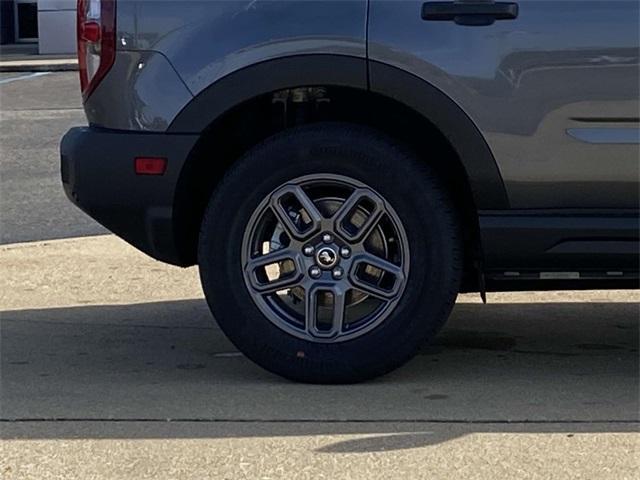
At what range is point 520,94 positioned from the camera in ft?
15.6

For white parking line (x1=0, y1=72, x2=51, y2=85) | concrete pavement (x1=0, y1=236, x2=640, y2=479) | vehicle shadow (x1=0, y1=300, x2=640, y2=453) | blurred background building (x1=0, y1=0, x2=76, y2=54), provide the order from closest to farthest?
concrete pavement (x1=0, y1=236, x2=640, y2=479) < vehicle shadow (x1=0, y1=300, x2=640, y2=453) < white parking line (x1=0, y1=72, x2=51, y2=85) < blurred background building (x1=0, y1=0, x2=76, y2=54)

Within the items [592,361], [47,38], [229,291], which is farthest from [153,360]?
[47,38]

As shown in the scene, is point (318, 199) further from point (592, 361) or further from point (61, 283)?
point (61, 283)

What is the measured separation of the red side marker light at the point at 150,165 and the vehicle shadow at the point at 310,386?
752 mm

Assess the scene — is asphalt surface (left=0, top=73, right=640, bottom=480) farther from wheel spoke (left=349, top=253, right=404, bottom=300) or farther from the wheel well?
the wheel well

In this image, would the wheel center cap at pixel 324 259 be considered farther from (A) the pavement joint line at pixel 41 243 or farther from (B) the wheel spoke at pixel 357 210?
(A) the pavement joint line at pixel 41 243

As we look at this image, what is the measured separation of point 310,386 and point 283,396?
0.14 m

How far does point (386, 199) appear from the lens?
16.1 ft

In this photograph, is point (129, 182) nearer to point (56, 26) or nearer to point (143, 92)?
point (143, 92)

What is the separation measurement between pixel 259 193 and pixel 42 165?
21.3 feet

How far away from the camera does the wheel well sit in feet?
16.4

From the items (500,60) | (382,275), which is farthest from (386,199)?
(500,60)

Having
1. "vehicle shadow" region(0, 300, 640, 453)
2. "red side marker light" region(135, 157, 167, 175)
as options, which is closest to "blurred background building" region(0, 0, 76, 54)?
"vehicle shadow" region(0, 300, 640, 453)

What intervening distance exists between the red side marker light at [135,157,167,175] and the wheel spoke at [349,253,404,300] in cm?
72
